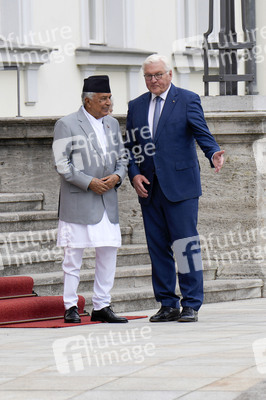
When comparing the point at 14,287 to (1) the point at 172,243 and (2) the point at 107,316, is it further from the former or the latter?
(1) the point at 172,243

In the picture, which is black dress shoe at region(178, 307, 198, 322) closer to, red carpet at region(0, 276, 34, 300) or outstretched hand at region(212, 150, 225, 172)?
outstretched hand at region(212, 150, 225, 172)

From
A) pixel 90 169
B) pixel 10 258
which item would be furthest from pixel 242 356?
pixel 10 258

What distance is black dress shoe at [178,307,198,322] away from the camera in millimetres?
7875

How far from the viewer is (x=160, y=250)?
8.02 m

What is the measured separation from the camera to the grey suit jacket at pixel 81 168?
7.78 metres

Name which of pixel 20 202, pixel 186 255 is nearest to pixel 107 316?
pixel 186 255

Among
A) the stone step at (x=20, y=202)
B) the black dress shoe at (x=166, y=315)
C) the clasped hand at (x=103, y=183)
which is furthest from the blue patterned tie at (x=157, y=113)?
the stone step at (x=20, y=202)

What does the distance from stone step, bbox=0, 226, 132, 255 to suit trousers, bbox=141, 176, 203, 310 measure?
55.2 inches

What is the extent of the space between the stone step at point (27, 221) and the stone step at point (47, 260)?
0.36 metres

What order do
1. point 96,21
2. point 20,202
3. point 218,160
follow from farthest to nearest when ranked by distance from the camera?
point 96,21
point 20,202
point 218,160

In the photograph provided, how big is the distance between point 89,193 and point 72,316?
2.54ft

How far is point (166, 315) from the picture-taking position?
26.0ft

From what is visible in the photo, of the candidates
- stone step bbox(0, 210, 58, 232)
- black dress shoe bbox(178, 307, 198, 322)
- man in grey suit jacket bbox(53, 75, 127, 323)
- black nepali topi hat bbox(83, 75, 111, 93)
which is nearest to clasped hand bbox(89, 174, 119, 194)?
man in grey suit jacket bbox(53, 75, 127, 323)

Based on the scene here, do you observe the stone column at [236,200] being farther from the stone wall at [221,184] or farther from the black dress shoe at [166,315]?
the black dress shoe at [166,315]
